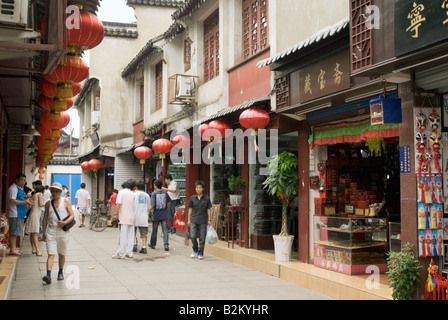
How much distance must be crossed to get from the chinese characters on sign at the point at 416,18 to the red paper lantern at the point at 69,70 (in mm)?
4573

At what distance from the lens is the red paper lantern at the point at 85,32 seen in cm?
673

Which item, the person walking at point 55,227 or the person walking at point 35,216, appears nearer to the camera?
the person walking at point 55,227

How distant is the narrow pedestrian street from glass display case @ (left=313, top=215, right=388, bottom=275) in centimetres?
89

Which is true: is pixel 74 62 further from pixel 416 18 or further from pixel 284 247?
pixel 284 247

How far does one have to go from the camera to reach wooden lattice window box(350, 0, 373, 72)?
287 inches

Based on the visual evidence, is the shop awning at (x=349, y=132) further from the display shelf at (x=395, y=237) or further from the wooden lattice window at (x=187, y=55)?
the wooden lattice window at (x=187, y=55)

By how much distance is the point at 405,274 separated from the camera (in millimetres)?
7008

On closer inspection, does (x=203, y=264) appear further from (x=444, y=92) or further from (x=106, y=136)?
(x=106, y=136)

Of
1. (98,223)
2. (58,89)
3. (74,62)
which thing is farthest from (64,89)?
(98,223)

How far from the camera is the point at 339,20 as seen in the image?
905cm

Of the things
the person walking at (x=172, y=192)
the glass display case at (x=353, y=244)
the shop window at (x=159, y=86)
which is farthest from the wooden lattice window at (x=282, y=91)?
the shop window at (x=159, y=86)

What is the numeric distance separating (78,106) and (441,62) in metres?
34.7

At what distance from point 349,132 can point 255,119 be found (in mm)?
2147

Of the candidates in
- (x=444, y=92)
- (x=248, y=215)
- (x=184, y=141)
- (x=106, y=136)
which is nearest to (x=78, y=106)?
(x=106, y=136)
